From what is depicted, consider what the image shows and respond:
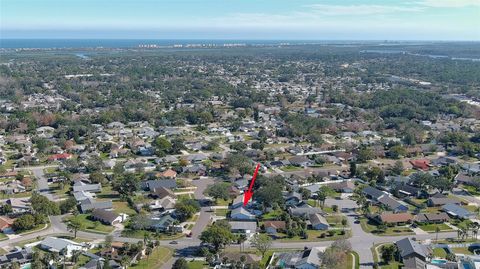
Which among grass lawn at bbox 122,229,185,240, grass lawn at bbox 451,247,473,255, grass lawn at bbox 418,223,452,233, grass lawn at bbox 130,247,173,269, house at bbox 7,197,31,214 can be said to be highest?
house at bbox 7,197,31,214

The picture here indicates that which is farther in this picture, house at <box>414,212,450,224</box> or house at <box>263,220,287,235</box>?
house at <box>414,212,450,224</box>

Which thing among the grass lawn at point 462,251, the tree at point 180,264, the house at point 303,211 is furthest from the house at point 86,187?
the grass lawn at point 462,251

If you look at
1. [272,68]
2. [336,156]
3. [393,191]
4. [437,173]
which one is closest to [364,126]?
[336,156]

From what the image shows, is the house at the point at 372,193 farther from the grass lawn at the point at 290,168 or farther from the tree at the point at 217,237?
the tree at the point at 217,237

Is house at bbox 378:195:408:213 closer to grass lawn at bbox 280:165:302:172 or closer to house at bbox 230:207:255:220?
house at bbox 230:207:255:220

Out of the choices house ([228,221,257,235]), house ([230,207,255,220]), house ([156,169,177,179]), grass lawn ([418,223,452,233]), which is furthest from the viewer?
house ([156,169,177,179])

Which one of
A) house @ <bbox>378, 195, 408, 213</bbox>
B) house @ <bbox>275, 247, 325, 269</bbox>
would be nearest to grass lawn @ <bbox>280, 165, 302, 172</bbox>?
house @ <bbox>378, 195, 408, 213</bbox>
